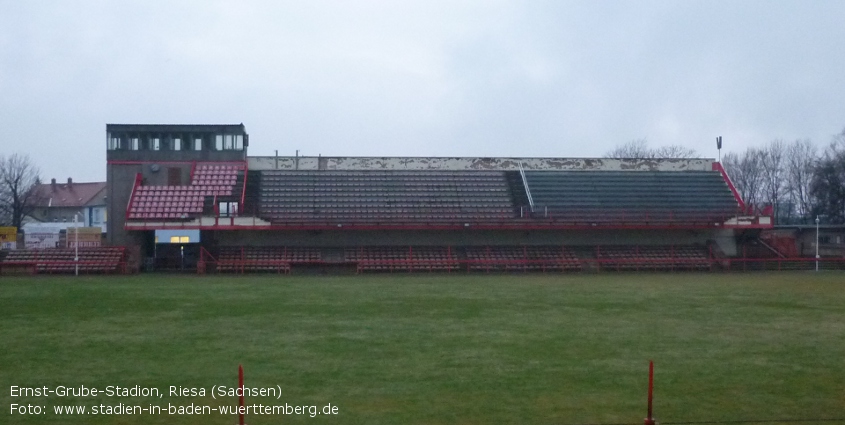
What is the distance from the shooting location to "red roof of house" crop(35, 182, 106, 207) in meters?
95.4

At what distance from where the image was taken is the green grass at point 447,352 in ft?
32.2

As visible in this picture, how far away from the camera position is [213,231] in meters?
41.7

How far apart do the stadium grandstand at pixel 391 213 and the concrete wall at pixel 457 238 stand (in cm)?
7

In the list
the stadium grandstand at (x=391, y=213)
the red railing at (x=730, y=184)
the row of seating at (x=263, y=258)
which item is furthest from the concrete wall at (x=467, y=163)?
the row of seating at (x=263, y=258)

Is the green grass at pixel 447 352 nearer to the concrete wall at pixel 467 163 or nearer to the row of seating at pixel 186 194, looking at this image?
the row of seating at pixel 186 194

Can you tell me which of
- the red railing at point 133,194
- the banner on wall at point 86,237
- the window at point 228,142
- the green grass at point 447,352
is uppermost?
the window at point 228,142

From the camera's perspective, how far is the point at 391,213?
43.5 m

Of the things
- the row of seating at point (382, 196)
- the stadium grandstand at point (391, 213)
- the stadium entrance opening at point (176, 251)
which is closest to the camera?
the stadium entrance opening at point (176, 251)

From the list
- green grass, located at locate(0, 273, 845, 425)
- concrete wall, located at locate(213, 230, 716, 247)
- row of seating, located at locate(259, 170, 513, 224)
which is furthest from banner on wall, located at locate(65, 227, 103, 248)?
green grass, located at locate(0, 273, 845, 425)

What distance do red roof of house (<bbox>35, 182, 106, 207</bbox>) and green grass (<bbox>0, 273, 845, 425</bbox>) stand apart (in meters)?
77.4

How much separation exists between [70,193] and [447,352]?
97.9m

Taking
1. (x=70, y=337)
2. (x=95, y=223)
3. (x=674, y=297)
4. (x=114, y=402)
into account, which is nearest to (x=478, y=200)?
(x=674, y=297)

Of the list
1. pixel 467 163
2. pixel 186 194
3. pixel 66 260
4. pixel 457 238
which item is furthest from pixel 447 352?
pixel 467 163

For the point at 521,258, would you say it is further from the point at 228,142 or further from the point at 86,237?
the point at 86,237
